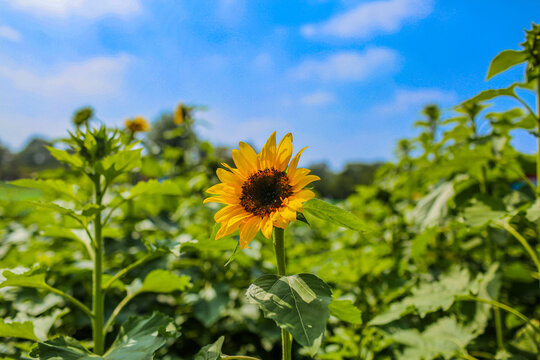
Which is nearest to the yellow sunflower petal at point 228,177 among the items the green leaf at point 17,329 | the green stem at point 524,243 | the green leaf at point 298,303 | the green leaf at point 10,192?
the green leaf at point 298,303

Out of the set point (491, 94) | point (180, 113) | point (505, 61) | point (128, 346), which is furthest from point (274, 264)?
point (180, 113)

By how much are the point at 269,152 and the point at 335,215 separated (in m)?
0.24

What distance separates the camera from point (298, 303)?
68 cm

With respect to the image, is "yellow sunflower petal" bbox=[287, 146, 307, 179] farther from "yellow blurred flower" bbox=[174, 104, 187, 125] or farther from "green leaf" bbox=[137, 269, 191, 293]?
"yellow blurred flower" bbox=[174, 104, 187, 125]

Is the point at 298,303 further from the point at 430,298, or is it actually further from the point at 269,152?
the point at 430,298

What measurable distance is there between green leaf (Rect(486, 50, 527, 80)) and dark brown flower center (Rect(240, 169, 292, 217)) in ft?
3.43

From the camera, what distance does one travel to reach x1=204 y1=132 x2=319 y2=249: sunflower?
0.82 meters

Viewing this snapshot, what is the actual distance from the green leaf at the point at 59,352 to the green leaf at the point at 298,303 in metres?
0.53

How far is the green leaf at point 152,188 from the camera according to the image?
48.3 inches

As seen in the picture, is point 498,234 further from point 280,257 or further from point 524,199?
point 280,257

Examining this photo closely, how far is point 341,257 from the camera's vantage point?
196 cm

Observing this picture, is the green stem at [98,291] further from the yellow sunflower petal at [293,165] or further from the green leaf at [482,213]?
the green leaf at [482,213]

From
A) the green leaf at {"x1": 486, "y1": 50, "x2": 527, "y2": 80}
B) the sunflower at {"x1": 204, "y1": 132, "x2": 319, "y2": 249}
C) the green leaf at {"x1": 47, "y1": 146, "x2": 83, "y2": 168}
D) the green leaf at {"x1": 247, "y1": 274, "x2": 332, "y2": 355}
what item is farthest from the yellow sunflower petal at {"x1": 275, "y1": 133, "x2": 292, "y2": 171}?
the green leaf at {"x1": 486, "y1": 50, "x2": 527, "y2": 80}

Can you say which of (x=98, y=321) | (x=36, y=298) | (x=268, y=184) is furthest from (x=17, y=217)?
(x=268, y=184)
